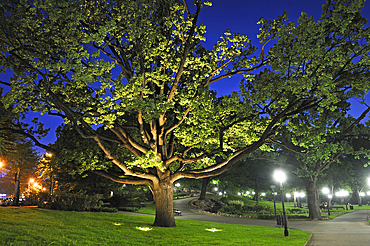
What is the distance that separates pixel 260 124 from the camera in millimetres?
15836

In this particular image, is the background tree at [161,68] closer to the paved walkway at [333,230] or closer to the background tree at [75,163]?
the background tree at [75,163]

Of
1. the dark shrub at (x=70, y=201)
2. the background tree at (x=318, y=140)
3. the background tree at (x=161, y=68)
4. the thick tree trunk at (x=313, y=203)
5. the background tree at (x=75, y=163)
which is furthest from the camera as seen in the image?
the thick tree trunk at (x=313, y=203)

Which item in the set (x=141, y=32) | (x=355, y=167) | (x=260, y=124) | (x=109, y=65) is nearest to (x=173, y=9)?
(x=141, y=32)

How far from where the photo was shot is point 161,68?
1384 centimetres

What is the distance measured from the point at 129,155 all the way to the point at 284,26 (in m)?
14.5

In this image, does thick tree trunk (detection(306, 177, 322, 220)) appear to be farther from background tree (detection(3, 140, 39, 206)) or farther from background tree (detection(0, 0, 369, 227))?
background tree (detection(3, 140, 39, 206))

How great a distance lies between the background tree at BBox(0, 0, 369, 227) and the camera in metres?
10.5

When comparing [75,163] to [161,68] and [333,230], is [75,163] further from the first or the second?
[333,230]

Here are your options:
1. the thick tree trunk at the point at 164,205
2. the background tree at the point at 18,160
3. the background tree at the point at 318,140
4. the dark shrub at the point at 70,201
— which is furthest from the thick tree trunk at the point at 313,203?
the background tree at the point at 18,160

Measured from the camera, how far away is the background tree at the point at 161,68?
34.3 feet

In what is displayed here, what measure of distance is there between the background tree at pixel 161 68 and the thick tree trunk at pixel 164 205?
0.21 ft

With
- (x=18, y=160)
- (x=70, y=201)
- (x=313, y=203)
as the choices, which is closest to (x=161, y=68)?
(x=18, y=160)

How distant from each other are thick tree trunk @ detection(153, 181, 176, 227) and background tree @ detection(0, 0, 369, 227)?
0.06m

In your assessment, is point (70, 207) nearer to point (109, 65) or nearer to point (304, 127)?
point (109, 65)
